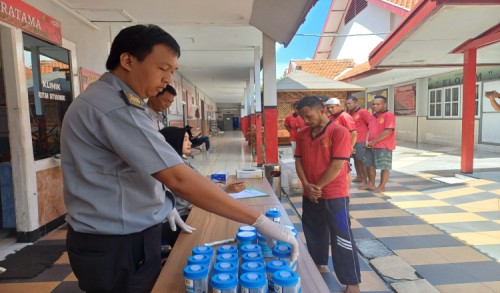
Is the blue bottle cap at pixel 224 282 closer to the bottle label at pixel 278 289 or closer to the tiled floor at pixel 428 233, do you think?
the bottle label at pixel 278 289

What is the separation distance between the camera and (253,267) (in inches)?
38.0

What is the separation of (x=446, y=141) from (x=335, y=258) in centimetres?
1117

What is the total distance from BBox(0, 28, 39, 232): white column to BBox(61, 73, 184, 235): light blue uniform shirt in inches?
107

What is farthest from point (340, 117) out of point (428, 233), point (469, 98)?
point (469, 98)

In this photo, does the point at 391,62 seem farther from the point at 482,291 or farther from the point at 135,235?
the point at 135,235

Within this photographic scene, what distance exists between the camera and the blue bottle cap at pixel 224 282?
0.88 meters

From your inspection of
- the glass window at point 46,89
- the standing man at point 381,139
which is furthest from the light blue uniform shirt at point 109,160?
the standing man at point 381,139

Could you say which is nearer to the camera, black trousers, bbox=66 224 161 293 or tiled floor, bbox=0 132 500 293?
black trousers, bbox=66 224 161 293

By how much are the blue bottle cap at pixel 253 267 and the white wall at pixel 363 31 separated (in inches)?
554

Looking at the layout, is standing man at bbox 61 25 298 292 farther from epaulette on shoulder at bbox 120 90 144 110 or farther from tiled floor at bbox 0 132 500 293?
tiled floor at bbox 0 132 500 293

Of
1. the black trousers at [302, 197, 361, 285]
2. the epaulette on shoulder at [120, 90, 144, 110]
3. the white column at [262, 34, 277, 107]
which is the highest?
the white column at [262, 34, 277, 107]

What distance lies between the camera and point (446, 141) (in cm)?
1142

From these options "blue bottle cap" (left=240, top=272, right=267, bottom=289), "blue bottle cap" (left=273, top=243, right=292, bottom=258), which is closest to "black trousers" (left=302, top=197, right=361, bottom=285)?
"blue bottle cap" (left=273, top=243, right=292, bottom=258)

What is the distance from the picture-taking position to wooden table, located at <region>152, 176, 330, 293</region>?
1065 mm
